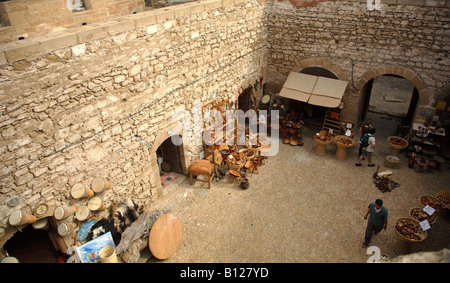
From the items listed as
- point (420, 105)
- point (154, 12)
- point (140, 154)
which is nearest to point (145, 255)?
point (140, 154)

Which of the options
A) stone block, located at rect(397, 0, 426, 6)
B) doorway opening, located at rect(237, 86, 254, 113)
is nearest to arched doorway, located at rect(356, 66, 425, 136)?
stone block, located at rect(397, 0, 426, 6)

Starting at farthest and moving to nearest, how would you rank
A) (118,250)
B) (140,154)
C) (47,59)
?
1. (140,154)
2. (118,250)
3. (47,59)

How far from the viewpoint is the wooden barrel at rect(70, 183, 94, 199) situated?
20.6 feet

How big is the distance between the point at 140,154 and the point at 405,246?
6569 mm

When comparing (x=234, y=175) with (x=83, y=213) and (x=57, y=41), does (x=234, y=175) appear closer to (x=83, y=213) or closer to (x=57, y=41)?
(x=83, y=213)

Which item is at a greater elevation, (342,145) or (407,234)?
(342,145)

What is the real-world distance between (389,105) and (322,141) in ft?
19.1

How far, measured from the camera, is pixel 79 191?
6.33 meters

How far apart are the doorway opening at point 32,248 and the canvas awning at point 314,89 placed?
8692mm

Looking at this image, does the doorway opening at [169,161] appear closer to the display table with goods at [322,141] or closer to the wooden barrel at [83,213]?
the wooden barrel at [83,213]

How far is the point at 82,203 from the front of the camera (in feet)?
21.6

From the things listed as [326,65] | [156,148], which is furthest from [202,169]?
[326,65]

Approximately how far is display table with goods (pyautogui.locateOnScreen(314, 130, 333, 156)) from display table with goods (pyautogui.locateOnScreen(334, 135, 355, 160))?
30 centimetres

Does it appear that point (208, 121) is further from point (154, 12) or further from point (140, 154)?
point (154, 12)
